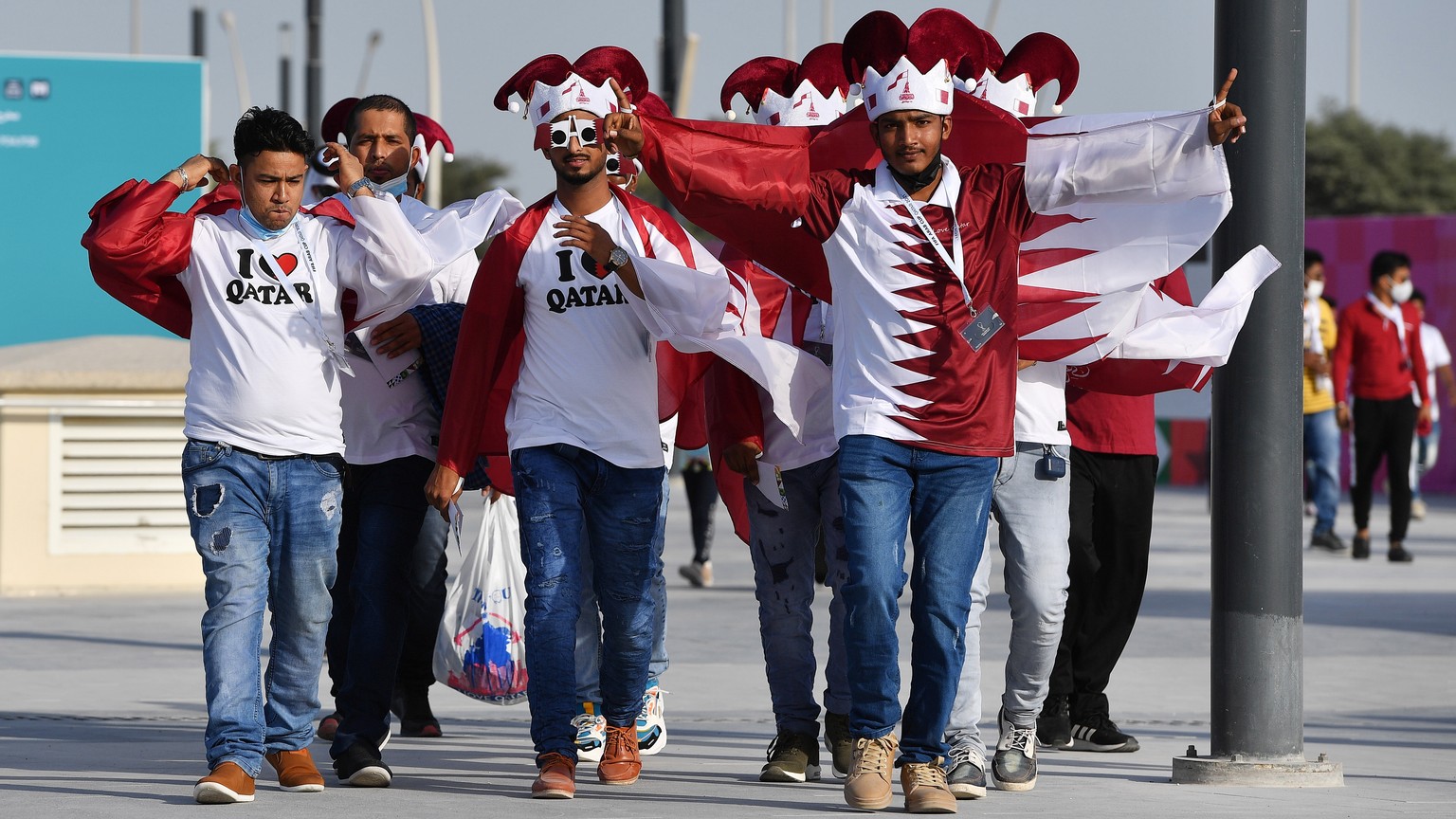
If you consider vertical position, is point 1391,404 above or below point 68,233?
below

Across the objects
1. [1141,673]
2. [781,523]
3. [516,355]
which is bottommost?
[1141,673]

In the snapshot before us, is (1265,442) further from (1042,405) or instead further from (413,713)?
(413,713)

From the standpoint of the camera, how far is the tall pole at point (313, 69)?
26344 millimetres

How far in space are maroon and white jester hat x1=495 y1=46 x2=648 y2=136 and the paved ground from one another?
198 cm

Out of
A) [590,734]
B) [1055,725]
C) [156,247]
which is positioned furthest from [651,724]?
[156,247]

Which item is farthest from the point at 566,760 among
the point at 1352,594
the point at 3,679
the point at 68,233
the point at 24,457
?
the point at 68,233

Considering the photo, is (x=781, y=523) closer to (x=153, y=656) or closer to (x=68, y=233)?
(x=153, y=656)

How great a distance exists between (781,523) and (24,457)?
7090 mm

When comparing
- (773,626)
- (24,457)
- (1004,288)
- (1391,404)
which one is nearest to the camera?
(1004,288)

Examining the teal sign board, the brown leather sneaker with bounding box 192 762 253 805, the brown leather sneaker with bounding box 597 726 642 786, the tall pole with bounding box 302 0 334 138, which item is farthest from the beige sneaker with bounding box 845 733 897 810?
the tall pole with bounding box 302 0 334 138

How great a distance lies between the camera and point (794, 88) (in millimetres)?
7199

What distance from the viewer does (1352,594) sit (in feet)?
43.3

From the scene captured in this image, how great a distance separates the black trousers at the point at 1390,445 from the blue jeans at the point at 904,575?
10317 mm

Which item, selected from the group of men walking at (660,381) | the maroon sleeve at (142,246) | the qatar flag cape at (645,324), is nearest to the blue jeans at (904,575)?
the group of men walking at (660,381)
